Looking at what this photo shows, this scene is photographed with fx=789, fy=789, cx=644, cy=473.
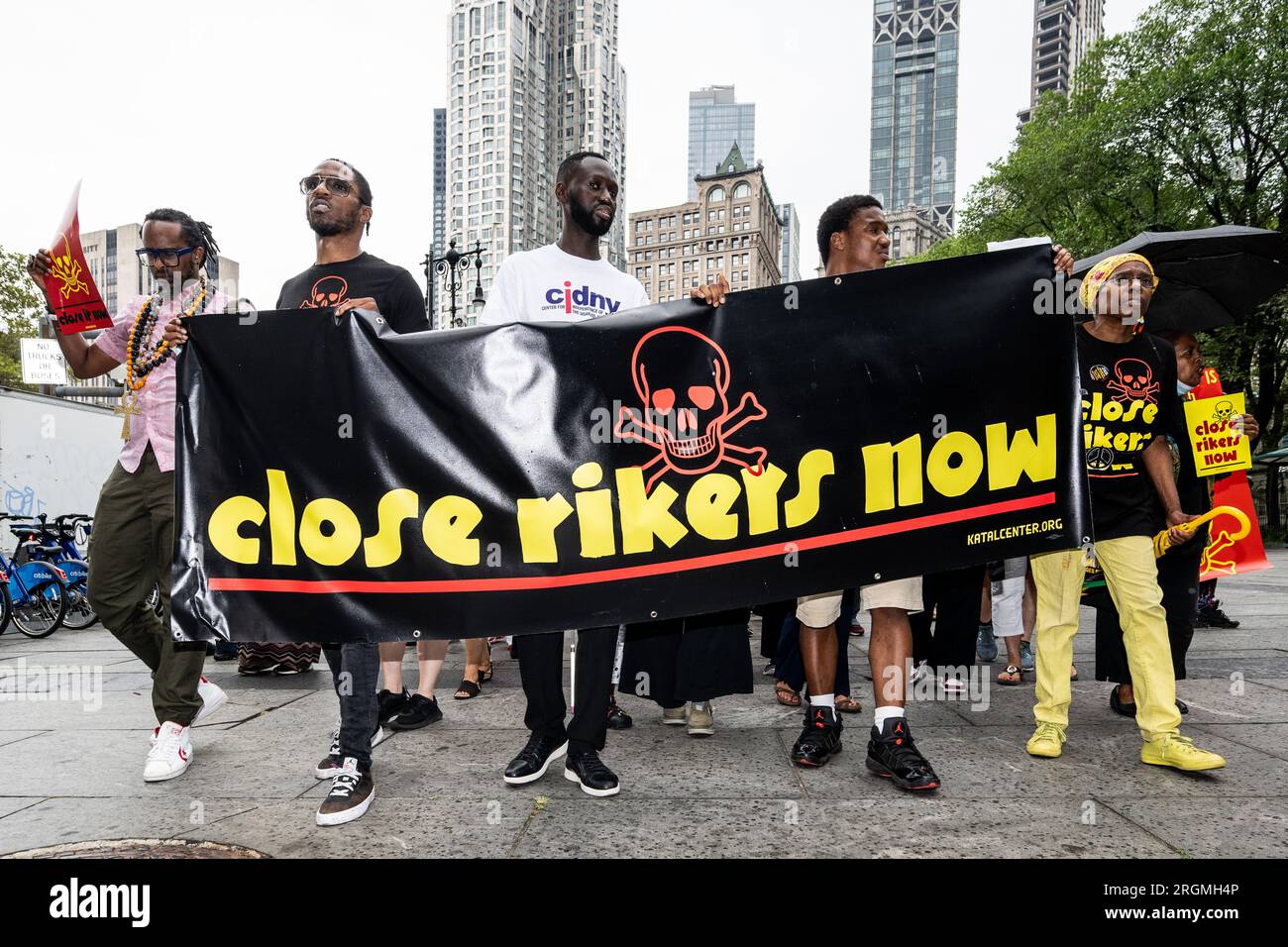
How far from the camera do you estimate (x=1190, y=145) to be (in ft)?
78.9

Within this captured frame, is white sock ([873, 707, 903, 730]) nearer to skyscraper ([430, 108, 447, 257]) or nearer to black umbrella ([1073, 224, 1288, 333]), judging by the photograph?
black umbrella ([1073, 224, 1288, 333])

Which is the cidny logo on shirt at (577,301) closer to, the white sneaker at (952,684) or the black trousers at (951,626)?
the black trousers at (951,626)

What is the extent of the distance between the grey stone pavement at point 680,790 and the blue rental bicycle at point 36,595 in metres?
4.94

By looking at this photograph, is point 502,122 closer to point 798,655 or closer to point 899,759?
point 798,655

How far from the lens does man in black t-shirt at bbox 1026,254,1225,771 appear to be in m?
3.54

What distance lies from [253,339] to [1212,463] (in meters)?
4.95

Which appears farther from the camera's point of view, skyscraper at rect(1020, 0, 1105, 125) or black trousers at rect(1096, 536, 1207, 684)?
skyscraper at rect(1020, 0, 1105, 125)

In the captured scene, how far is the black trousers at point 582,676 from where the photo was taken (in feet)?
10.2

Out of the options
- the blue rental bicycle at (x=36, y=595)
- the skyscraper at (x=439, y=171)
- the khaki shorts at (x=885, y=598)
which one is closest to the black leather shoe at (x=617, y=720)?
the khaki shorts at (x=885, y=598)

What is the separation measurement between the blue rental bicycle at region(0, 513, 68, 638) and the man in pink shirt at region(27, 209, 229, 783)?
672cm

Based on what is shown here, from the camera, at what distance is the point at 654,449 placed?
307 centimetres

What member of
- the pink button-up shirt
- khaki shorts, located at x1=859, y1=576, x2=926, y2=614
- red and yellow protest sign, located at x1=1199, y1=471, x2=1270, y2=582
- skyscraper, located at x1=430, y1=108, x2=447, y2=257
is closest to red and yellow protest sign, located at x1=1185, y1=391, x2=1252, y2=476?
red and yellow protest sign, located at x1=1199, y1=471, x2=1270, y2=582

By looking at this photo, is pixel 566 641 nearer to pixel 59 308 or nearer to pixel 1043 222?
pixel 59 308

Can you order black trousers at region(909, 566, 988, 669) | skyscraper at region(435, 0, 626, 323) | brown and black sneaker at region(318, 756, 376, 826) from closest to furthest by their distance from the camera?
brown and black sneaker at region(318, 756, 376, 826) → black trousers at region(909, 566, 988, 669) → skyscraper at region(435, 0, 626, 323)
